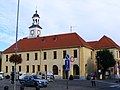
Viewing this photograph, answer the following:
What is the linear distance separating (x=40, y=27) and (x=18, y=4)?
258 ft

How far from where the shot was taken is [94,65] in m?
74.2

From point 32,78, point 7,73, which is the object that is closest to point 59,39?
point 7,73

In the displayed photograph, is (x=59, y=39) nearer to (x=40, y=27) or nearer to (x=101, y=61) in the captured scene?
(x=101, y=61)

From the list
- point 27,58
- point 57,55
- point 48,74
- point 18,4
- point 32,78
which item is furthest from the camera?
point 27,58

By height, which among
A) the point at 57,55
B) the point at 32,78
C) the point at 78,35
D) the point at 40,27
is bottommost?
the point at 32,78

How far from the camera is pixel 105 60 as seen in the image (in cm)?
6562

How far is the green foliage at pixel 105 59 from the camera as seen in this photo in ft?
215

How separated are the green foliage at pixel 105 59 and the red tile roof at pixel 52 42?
16.5 feet

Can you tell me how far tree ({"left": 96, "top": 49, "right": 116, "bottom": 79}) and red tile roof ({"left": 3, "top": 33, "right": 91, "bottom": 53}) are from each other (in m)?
5.09

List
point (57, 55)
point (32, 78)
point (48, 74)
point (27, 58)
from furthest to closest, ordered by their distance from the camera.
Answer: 1. point (27, 58)
2. point (57, 55)
3. point (48, 74)
4. point (32, 78)

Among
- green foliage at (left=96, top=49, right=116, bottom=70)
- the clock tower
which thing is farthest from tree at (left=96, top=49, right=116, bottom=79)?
the clock tower

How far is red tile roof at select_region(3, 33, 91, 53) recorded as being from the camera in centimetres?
7044

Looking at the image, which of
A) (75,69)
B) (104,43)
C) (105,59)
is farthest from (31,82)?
(104,43)

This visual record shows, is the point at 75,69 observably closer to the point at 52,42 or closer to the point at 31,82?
the point at 52,42
